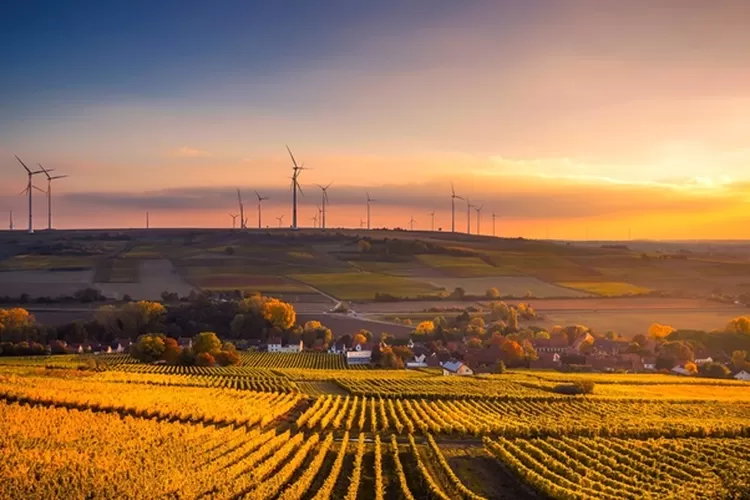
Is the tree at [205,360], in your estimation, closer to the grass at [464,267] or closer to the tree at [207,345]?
the tree at [207,345]

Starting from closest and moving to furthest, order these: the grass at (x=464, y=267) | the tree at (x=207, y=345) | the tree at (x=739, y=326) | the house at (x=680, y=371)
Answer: the tree at (x=207, y=345)
the house at (x=680, y=371)
the tree at (x=739, y=326)
the grass at (x=464, y=267)

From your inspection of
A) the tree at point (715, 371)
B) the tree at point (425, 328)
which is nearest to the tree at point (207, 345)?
the tree at point (425, 328)

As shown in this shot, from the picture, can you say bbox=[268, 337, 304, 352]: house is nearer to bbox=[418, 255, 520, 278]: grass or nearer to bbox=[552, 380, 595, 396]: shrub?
bbox=[552, 380, 595, 396]: shrub

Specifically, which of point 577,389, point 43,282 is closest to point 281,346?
point 577,389

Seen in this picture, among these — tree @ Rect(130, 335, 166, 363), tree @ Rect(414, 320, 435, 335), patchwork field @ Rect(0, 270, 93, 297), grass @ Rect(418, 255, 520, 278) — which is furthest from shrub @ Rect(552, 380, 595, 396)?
grass @ Rect(418, 255, 520, 278)

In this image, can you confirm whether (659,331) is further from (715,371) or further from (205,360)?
(205,360)

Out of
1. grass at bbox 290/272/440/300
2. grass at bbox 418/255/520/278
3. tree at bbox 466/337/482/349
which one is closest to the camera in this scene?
tree at bbox 466/337/482/349

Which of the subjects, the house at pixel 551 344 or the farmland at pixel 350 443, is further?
the house at pixel 551 344
